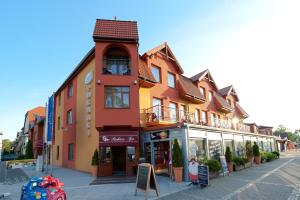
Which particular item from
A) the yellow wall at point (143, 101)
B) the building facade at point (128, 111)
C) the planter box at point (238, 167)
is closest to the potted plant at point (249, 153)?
the building facade at point (128, 111)

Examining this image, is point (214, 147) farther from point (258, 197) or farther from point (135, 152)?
point (258, 197)

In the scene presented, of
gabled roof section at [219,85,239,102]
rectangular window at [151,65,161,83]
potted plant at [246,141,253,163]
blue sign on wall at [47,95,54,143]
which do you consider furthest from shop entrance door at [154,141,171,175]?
gabled roof section at [219,85,239,102]

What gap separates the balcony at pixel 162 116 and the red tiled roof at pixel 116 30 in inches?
220

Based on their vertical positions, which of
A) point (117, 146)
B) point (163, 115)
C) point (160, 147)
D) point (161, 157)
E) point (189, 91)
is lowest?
point (161, 157)

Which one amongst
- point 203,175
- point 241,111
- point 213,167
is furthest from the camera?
point 241,111

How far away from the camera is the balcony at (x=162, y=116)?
54.8ft

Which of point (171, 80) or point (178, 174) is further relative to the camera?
point (171, 80)

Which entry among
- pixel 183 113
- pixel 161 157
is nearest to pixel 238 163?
pixel 183 113

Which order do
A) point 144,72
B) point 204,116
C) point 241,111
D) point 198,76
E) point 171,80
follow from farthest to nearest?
point 241,111, point 198,76, point 204,116, point 171,80, point 144,72

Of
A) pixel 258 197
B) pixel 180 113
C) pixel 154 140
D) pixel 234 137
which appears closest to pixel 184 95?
pixel 180 113

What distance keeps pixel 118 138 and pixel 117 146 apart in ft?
3.92

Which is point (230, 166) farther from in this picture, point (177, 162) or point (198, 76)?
point (198, 76)

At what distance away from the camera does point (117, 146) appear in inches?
634

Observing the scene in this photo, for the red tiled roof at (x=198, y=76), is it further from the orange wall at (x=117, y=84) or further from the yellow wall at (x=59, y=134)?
the yellow wall at (x=59, y=134)
